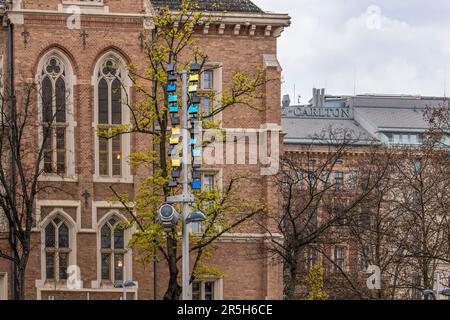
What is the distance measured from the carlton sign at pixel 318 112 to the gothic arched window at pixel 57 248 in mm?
70974

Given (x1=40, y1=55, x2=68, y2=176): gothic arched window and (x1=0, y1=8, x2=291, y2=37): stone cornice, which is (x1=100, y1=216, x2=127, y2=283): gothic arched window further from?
(x1=0, y1=8, x2=291, y2=37): stone cornice

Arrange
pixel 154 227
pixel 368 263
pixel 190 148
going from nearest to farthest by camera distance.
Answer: pixel 190 148 → pixel 154 227 → pixel 368 263

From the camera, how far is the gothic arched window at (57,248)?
173 feet

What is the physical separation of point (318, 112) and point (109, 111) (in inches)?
2816

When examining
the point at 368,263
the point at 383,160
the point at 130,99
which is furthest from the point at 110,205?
the point at 383,160

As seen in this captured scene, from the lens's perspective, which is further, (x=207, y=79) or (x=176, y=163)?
(x=207, y=79)

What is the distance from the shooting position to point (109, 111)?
177 feet

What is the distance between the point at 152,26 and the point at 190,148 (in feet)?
45.9

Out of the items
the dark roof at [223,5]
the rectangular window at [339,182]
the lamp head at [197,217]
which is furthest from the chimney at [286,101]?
the lamp head at [197,217]

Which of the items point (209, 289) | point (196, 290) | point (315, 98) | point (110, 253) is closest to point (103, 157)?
point (110, 253)

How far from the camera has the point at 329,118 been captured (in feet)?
404

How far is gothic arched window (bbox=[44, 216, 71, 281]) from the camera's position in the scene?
52.7 meters

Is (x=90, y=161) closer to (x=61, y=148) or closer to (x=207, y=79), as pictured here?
(x=61, y=148)
